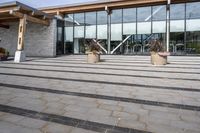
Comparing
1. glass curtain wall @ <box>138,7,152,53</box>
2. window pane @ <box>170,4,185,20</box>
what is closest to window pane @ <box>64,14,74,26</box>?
glass curtain wall @ <box>138,7,152,53</box>

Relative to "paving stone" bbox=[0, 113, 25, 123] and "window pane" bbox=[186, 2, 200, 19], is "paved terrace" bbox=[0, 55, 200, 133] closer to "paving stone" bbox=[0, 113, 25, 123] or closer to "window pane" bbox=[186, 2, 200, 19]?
"paving stone" bbox=[0, 113, 25, 123]

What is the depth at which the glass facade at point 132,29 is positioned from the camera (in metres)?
18.1

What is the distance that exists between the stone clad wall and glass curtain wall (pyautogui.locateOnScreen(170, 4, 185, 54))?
1001cm

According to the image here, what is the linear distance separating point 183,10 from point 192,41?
265 centimetres

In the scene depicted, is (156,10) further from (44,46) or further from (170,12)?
(44,46)

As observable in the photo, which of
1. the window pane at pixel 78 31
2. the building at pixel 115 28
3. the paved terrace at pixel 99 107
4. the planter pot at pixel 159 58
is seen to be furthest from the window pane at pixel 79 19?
the paved terrace at pixel 99 107

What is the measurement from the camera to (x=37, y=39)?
20469mm

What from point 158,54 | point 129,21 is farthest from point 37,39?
point 158,54

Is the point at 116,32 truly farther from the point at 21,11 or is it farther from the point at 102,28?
the point at 21,11

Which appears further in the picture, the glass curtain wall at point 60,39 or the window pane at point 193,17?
the glass curtain wall at point 60,39

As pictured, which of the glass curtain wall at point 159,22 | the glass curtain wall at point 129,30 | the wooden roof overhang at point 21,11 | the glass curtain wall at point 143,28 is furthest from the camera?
the glass curtain wall at point 129,30

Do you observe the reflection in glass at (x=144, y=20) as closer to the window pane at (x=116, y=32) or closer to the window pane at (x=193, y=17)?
the window pane at (x=116, y=32)

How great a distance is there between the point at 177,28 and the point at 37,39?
1227 centimetres

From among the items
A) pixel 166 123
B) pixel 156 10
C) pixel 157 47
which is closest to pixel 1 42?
pixel 156 10
